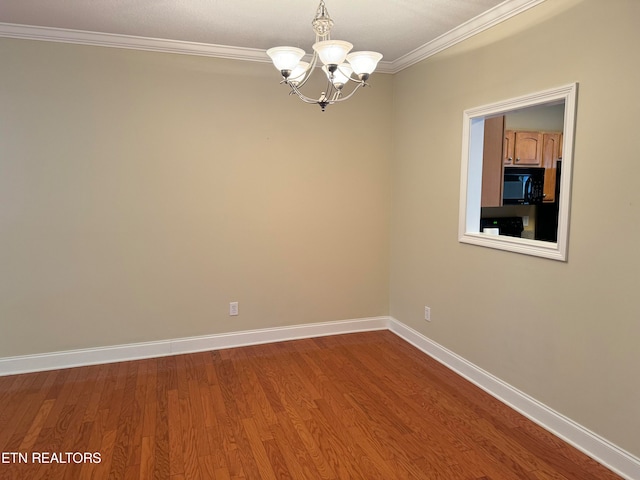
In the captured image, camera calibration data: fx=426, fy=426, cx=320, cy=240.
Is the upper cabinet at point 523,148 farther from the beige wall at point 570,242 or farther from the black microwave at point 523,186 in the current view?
the beige wall at point 570,242

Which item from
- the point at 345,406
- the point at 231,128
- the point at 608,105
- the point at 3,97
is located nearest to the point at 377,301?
the point at 345,406

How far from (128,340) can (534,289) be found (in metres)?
3.15

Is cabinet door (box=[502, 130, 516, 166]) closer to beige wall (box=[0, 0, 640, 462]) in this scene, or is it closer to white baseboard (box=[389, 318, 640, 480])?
beige wall (box=[0, 0, 640, 462])

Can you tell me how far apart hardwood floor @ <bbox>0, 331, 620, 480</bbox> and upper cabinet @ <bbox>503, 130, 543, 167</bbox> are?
249cm

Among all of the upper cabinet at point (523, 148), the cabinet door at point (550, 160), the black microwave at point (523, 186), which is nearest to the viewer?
the black microwave at point (523, 186)

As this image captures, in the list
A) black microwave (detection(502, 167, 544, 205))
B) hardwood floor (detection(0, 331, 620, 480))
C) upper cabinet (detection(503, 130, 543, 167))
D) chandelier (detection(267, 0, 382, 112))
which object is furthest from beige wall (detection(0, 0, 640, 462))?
upper cabinet (detection(503, 130, 543, 167))

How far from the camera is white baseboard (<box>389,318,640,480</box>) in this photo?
219 cm

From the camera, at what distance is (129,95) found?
3.42m

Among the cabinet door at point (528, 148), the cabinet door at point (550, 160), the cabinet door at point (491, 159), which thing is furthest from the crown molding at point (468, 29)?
the cabinet door at point (550, 160)

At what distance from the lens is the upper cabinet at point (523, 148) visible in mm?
4645

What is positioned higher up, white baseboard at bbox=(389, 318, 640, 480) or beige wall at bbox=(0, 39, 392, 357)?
beige wall at bbox=(0, 39, 392, 357)

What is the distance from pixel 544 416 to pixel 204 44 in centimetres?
366

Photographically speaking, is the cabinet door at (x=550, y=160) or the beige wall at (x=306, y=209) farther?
the cabinet door at (x=550, y=160)

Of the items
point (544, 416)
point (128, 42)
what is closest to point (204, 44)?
point (128, 42)
